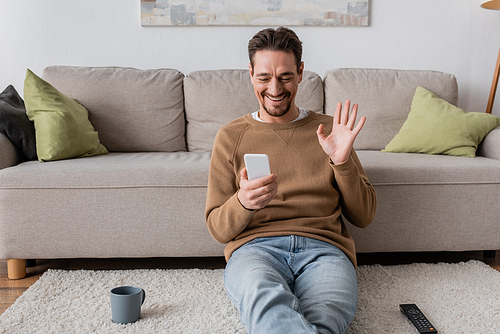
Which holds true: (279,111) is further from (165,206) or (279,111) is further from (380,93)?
(380,93)

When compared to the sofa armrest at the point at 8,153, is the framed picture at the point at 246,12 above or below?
above

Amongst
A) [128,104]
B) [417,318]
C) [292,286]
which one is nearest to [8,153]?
[128,104]

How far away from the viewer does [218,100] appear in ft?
7.24

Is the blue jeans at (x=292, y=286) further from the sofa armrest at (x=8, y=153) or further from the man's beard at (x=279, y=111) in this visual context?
the sofa armrest at (x=8, y=153)

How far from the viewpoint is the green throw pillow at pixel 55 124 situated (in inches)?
69.8

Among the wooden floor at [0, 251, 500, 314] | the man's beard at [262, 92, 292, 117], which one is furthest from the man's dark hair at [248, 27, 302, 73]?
the wooden floor at [0, 251, 500, 314]

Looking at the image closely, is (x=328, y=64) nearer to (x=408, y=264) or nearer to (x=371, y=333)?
(x=408, y=264)

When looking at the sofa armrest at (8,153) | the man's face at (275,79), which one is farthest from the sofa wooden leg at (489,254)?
the sofa armrest at (8,153)

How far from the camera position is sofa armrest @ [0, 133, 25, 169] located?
167 cm

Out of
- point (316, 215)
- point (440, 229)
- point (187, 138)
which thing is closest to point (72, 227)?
point (187, 138)

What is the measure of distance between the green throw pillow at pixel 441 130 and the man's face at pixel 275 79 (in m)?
1.08

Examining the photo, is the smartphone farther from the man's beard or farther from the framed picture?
the framed picture

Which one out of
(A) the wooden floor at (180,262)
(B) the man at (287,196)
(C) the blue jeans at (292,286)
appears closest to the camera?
(C) the blue jeans at (292,286)

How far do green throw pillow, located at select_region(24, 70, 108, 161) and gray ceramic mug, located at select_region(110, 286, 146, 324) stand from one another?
81 centimetres
